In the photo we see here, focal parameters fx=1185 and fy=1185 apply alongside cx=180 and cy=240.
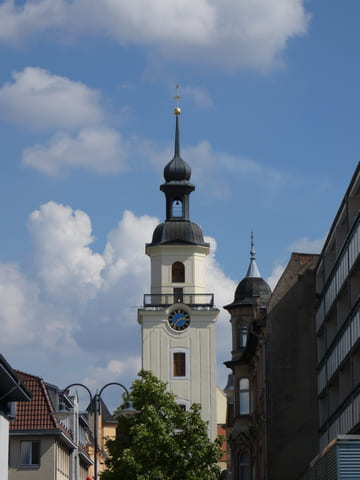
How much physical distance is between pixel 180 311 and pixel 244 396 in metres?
34.4

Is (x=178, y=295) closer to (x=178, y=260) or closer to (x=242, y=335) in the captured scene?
(x=178, y=260)

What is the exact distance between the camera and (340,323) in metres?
45.6

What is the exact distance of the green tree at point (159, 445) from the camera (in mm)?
58938

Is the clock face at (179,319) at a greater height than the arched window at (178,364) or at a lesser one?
greater

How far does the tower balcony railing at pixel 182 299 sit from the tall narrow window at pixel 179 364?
4.70 m

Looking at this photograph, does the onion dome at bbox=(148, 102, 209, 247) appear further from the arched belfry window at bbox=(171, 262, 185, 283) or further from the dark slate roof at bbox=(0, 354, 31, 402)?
the dark slate roof at bbox=(0, 354, 31, 402)

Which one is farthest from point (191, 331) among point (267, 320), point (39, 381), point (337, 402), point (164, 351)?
point (337, 402)

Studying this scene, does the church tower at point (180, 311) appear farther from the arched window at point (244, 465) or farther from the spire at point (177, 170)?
the arched window at point (244, 465)

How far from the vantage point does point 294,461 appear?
5306 cm

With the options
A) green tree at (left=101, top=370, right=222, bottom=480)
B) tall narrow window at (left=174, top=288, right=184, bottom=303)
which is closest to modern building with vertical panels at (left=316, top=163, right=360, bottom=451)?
green tree at (left=101, top=370, right=222, bottom=480)

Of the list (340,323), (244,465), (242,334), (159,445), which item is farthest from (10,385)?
(242,334)

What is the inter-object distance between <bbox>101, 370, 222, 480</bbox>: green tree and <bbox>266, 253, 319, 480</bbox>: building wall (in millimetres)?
6834

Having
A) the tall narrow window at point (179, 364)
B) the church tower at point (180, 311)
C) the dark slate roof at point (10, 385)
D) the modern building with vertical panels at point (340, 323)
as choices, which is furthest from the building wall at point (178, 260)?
the dark slate roof at point (10, 385)

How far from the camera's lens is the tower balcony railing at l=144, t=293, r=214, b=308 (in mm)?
102750
